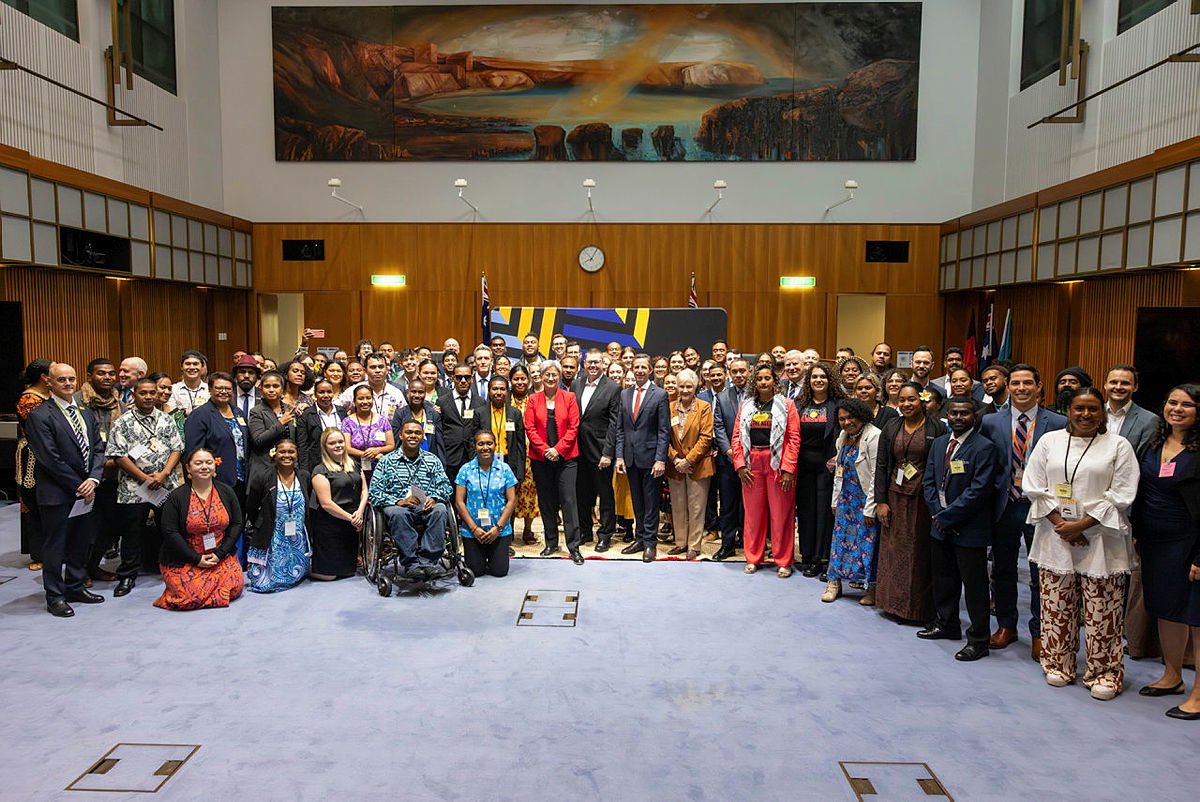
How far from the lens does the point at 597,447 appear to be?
6754 millimetres

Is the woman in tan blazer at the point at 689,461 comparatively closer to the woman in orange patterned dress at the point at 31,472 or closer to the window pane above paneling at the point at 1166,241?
the woman in orange patterned dress at the point at 31,472

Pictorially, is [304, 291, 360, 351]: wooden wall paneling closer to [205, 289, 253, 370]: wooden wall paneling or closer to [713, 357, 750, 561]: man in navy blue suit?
[205, 289, 253, 370]: wooden wall paneling

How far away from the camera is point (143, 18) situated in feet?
37.6

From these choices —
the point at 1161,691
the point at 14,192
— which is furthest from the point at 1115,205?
the point at 14,192

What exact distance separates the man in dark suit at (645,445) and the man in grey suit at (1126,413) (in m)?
3.11

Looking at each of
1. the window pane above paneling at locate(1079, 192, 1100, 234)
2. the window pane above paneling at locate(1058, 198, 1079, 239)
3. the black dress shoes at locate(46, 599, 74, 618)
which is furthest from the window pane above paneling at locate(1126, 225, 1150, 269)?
the black dress shoes at locate(46, 599, 74, 618)

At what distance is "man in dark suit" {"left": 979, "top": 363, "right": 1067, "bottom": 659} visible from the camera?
465 cm

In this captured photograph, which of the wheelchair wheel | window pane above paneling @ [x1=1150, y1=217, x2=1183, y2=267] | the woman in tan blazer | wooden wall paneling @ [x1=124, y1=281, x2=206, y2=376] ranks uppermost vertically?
window pane above paneling @ [x1=1150, y1=217, x2=1183, y2=267]

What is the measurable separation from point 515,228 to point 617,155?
2.17 metres

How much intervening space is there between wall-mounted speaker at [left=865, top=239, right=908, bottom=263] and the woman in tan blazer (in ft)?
27.2

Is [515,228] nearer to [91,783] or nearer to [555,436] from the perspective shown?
[555,436]

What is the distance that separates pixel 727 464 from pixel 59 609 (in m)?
4.88

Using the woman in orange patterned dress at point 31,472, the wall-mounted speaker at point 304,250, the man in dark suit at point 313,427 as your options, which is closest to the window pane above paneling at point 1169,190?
the man in dark suit at point 313,427

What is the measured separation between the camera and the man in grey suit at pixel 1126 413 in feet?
14.3
